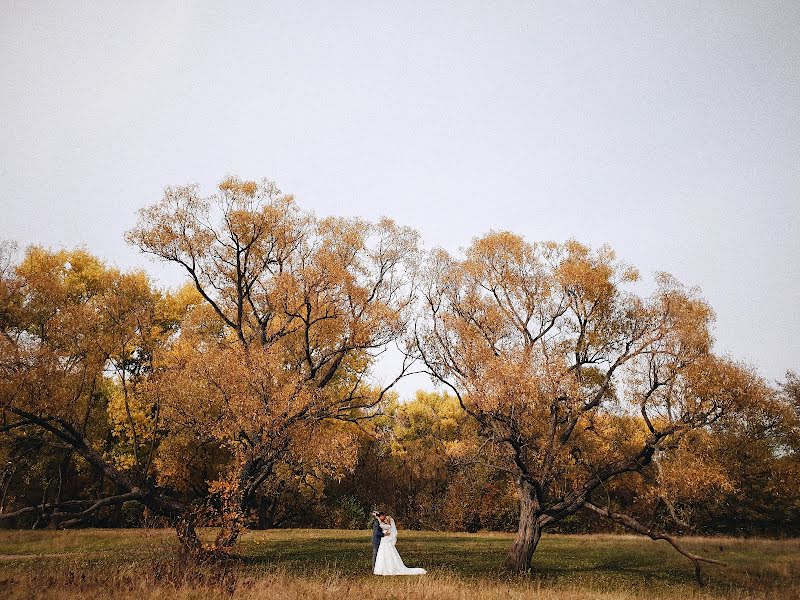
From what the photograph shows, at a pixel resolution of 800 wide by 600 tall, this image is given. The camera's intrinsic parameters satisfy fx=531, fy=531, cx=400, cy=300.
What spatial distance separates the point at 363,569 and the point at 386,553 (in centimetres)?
111

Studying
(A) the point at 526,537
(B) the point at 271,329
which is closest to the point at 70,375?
(B) the point at 271,329

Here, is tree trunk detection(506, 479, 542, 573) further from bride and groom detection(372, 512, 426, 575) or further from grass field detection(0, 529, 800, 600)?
bride and groom detection(372, 512, 426, 575)

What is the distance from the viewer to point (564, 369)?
2102 cm

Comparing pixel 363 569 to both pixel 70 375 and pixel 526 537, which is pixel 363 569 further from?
pixel 70 375

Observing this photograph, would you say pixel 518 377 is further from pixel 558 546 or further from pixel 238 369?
pixel 558 546

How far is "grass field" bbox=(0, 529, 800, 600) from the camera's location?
13484 mm

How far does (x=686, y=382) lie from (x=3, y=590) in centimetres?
2291

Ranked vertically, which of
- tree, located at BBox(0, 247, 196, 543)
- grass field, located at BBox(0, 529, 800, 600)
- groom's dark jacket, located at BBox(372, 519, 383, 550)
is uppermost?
tree, located at BBox(0, 247, 196, 543)

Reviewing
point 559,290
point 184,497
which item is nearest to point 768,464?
point 559,290

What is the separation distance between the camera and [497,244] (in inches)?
1052

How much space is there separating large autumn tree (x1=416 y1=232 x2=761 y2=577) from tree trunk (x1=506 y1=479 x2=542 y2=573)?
5cm

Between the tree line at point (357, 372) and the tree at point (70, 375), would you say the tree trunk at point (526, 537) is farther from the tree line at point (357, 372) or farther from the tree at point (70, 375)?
the tree at point (70, 375)

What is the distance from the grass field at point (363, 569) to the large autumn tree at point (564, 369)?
8.74 ft

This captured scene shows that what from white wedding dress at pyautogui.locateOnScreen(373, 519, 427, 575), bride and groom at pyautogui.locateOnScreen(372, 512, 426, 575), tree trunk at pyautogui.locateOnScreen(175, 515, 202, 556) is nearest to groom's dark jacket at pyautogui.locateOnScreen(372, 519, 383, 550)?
bride and groom at pyautogui.locateOnScreen(372, 512, 426, 575)
